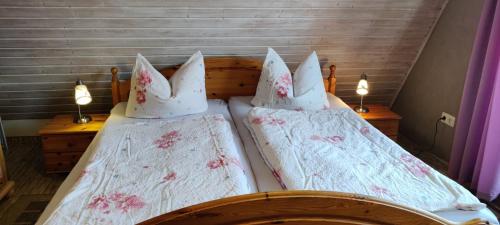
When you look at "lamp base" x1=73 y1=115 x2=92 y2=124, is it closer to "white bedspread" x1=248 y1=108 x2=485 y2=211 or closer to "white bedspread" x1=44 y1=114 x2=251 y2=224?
"white bedspread" x1=44 y1=114 x2=251 y2=224

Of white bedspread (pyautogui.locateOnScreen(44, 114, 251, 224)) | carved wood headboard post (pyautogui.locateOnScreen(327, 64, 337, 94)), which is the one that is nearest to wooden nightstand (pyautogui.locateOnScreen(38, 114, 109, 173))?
white bedspread (pyautogui.locateOnScreen(44, 114, 251, 224))

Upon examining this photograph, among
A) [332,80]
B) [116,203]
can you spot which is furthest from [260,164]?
[332,80]

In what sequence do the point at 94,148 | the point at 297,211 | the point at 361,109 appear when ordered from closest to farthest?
the point at 297,211 → the point at 94,148 → the point at 361,109

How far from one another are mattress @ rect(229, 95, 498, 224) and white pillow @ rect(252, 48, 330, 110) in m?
0.14

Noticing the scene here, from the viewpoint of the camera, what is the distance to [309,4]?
→ 2.65m

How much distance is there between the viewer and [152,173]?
1.77 metres

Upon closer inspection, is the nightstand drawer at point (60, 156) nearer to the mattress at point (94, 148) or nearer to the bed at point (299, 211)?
the mattress at point (94, 148)

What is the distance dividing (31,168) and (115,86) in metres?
0.93

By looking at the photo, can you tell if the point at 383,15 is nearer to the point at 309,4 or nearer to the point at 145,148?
the point at 309,4

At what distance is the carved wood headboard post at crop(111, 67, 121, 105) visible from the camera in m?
2.84

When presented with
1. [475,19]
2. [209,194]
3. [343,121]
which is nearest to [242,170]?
[209,194]

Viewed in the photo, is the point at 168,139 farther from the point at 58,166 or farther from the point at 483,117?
the point at 483,117

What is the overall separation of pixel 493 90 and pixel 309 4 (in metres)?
1.31

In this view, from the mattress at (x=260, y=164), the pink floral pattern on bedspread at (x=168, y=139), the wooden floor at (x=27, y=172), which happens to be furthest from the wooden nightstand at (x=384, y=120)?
the wooden floor at (x=27, y=172)
